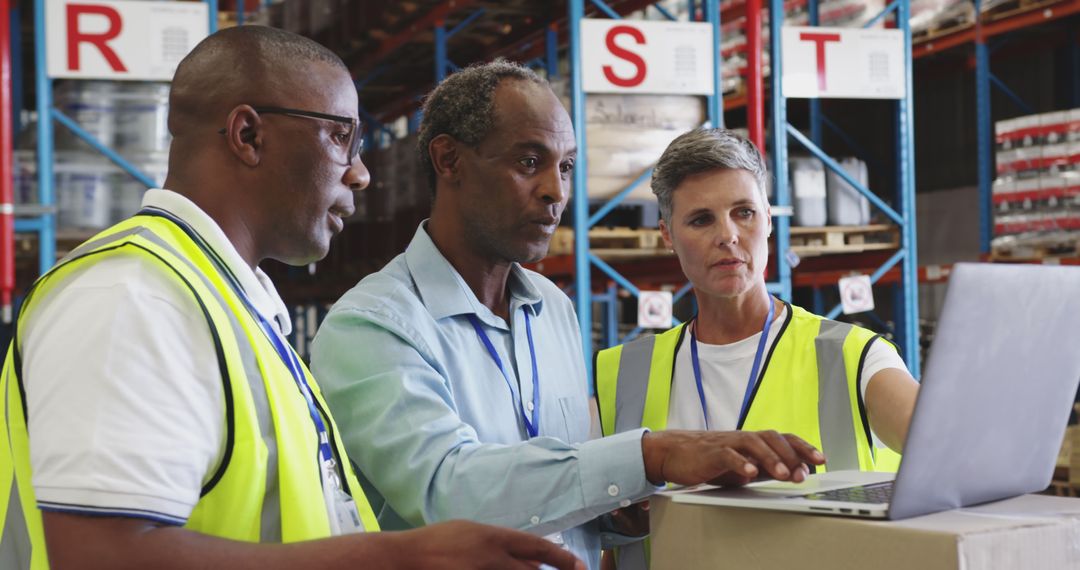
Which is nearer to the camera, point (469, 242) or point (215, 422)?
point (215, 422)

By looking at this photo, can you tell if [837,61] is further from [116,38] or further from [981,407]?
[981,407]

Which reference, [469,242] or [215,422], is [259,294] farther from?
[469,242]

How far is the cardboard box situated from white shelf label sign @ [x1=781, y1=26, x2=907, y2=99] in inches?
243

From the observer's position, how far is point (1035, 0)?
964 centimetres

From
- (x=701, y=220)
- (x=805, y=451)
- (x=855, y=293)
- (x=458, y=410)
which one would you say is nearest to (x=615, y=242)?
(x=855, y=293)

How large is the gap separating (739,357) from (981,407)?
49.5 inches

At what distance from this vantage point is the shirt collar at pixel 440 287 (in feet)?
6.86

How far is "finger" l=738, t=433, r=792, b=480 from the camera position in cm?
160

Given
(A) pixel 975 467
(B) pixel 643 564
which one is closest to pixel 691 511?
(A) pixel 975 467

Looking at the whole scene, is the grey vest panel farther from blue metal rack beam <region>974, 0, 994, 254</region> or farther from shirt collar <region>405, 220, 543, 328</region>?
blue metal rack beam <region>974, 0, 994, 254</region>

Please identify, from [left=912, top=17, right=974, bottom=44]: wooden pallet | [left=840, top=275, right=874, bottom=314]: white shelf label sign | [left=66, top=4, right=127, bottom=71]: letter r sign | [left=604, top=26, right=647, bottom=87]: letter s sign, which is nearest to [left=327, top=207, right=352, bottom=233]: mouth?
[left=66, top=4, right=127, bottom=71]: letter r sign

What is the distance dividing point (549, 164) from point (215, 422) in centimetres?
102

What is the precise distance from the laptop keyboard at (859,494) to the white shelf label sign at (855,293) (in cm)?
614

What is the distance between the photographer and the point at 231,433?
1356 mm
